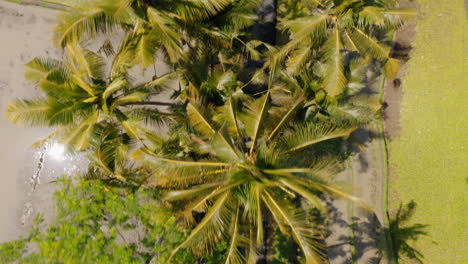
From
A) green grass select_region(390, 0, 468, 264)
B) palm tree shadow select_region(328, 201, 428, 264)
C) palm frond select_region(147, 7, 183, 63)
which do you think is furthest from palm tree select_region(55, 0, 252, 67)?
palm tree shadow select_region(328, 201, 428, 264)

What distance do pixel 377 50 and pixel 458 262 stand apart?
755 cm

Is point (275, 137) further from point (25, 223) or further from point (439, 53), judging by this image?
point (25, 223)

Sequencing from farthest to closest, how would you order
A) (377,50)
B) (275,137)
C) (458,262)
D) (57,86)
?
(458,262)
(377,50)
(275,137)
(57,86)

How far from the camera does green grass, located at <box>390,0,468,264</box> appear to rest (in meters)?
10.6

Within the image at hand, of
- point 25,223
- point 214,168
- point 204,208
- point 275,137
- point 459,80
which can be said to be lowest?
point 25,223

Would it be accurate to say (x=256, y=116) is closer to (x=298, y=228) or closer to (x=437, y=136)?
(x=298, y=228)

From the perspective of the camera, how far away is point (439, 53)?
11.0 meters

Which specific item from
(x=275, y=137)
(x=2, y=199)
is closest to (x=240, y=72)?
(x=275, y=137)

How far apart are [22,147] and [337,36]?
1031 cm

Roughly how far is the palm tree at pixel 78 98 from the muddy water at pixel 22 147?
12.9 feet

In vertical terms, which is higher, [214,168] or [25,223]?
[214,168]

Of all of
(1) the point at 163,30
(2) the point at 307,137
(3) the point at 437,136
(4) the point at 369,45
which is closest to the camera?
(2) the point at 307,137

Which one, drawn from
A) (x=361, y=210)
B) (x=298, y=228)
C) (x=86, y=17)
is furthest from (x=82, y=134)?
(x=361, y=210)

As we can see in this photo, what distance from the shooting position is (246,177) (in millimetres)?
6656
